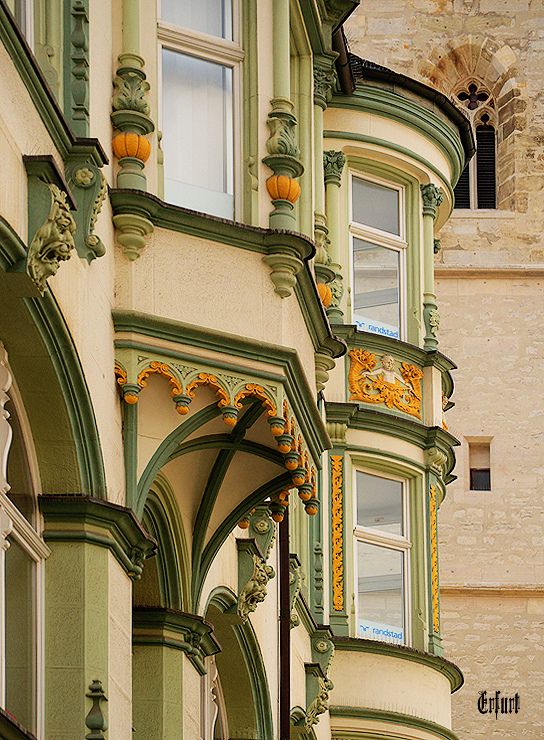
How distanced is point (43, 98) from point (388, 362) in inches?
480

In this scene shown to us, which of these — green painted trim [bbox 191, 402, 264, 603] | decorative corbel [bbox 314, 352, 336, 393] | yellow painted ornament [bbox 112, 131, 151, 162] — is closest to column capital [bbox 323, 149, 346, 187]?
decorative corbel [bbox 314, 352, 336, 393]

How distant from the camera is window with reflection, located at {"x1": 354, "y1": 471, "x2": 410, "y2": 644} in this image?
22.3m

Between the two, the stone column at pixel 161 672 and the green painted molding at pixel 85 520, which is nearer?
the green painted molding at pixel 85 520

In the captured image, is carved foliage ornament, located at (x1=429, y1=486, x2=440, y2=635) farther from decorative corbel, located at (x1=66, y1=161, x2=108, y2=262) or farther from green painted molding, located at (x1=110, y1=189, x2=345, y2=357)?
decorative corbel, located at (x1=66, y1=161, x2=108, y2=262)

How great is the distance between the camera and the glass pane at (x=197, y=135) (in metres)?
12.2

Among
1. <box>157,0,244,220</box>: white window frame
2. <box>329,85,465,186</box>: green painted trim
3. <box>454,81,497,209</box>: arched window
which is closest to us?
<box>157,0,244,220</box>: white window frame

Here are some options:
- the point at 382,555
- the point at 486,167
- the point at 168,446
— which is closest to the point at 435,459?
the point at 382,555

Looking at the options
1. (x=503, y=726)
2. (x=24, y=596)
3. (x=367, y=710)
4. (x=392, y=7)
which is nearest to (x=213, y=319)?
(x=24, y=596)

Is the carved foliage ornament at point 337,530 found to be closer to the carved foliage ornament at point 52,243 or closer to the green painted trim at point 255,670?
the green painted trim at point 255,670

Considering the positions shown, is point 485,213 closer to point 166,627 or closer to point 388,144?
point 388,144

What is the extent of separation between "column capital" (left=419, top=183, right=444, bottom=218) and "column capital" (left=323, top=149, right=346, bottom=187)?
135cm

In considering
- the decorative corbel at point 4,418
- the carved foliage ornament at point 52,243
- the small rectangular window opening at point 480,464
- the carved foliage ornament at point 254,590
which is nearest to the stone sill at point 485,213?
the small rectangular window opening at point 480,464

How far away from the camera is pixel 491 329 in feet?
131

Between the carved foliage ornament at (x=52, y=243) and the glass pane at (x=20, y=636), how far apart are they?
1.37 metres
